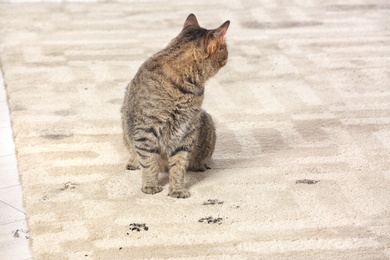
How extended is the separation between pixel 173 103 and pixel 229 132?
667mm

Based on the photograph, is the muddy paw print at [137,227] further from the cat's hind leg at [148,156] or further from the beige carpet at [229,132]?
the cat's hind leg at [148,156]

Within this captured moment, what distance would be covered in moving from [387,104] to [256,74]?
0.72 meters

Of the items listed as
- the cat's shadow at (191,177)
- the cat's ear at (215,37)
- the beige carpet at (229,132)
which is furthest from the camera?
the cat's shadow at (191,177)

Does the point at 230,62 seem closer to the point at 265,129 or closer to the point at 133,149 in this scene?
the point at 265,129

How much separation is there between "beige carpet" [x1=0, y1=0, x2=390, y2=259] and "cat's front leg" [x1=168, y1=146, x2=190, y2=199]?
0.13 ft

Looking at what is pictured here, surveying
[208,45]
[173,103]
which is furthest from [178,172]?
[208,45]

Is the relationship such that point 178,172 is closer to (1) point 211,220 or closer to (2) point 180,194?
(2) point 180,194

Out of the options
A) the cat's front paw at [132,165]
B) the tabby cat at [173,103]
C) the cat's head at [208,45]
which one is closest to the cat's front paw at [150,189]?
the tabby cat at [173,103]

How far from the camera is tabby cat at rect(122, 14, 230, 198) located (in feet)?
9.33

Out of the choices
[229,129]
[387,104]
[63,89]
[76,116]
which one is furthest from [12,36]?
[387,104]

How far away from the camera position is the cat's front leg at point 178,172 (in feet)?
9.48

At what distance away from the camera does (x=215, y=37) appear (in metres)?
2.84

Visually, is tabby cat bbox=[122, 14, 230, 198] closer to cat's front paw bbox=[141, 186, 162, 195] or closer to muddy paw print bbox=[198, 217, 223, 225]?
cat's front paw bbox=[141, 186, 162, 195]

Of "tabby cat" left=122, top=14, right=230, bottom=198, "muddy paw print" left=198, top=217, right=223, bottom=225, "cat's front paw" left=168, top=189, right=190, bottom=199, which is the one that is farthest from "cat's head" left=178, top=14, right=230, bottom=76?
"muddy paw print" left=198, top=217, right=223, bottom=225
